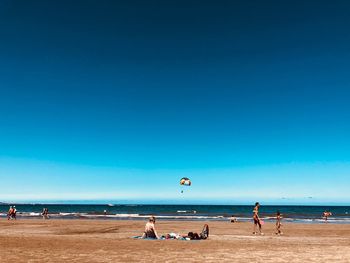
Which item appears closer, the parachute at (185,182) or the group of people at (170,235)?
the group of people at (170,235)

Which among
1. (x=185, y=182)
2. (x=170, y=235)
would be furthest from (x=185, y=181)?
(x=170, y=235)

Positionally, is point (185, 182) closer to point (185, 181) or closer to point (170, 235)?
point (185, 181)

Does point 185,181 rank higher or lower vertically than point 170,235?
higher

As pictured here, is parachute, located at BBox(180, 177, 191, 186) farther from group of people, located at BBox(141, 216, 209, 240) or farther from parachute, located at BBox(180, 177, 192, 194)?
group of people, located at BBox(141, 216, 209, 240)

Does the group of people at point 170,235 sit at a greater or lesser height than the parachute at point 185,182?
lesser

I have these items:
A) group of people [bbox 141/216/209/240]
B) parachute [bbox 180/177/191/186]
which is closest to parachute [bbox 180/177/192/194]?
parachute [bbox 180/177/191/186]

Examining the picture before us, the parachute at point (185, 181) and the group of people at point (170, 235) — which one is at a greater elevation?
the parachute at point (185, 181)

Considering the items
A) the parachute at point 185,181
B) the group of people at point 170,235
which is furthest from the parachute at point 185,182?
the group of people at point 170,235

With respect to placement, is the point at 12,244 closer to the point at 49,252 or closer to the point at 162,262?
the point at 49,252

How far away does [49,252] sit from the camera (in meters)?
18.6

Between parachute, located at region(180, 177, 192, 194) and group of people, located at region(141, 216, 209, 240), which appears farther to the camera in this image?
parachute, located at region(180, 177, 192, 194)

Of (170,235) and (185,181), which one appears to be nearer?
(170,235)

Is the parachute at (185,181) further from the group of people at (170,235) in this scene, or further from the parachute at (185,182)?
the group of people at (170,235)

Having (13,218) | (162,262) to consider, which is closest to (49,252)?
(162,262)
